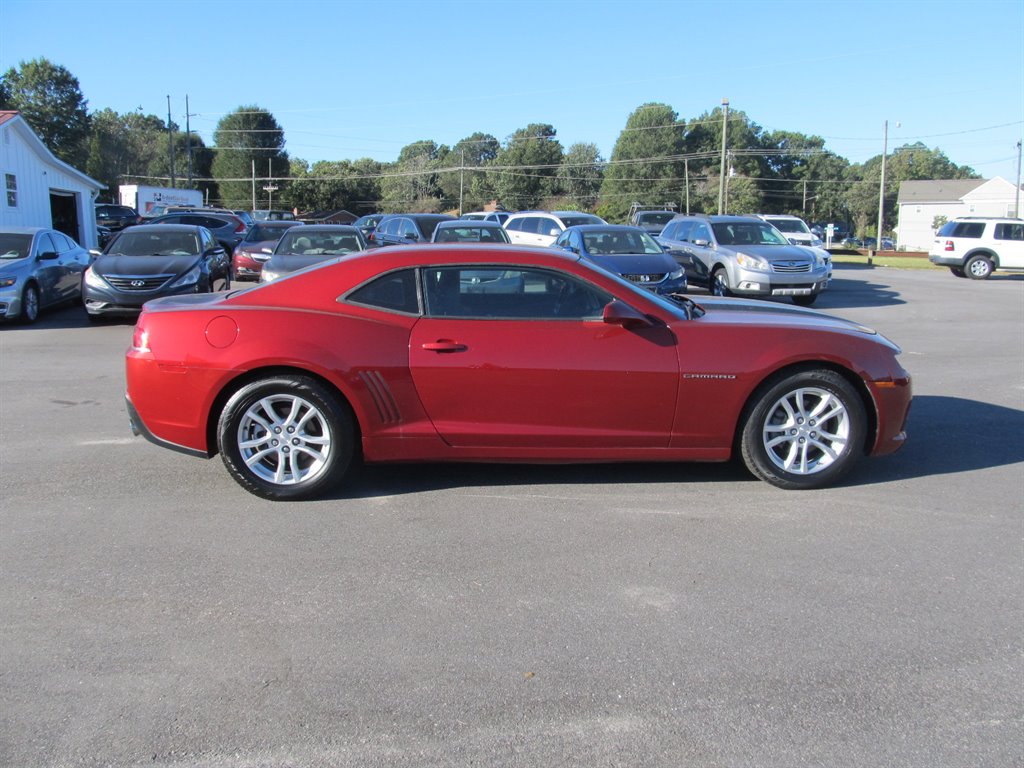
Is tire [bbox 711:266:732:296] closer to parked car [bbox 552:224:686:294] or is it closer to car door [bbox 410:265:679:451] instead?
parked car [bbox 552:224:686:294]

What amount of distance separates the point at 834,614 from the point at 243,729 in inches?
97.3

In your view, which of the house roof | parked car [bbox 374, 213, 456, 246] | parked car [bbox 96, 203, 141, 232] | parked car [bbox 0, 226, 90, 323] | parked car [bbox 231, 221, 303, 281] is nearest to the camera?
parked car [bbox 0, 226, 90, 323]

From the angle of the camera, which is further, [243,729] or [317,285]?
[317,285]

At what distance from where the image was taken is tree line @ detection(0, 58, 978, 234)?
82.2 metres

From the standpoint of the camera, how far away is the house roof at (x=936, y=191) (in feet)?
258

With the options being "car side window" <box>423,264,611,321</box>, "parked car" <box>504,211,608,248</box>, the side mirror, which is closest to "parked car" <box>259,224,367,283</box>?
"parked car" <box>504,211,608,248</box>

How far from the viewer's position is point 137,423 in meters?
5.37

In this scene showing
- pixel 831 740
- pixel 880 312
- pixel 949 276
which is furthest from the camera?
pixel 949 276

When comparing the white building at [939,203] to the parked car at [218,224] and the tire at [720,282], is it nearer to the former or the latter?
the parked car at [218,224]

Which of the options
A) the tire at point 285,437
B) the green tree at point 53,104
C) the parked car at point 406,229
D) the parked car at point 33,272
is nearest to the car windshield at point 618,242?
the parked car at point 406,229

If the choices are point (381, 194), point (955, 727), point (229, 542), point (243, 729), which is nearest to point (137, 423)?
point (229, 542)

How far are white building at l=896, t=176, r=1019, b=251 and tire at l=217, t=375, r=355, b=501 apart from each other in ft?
261

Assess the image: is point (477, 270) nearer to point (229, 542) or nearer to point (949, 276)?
point (229, 542)

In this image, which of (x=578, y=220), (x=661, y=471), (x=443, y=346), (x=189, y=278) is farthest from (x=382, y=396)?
(x=578, y=220)
